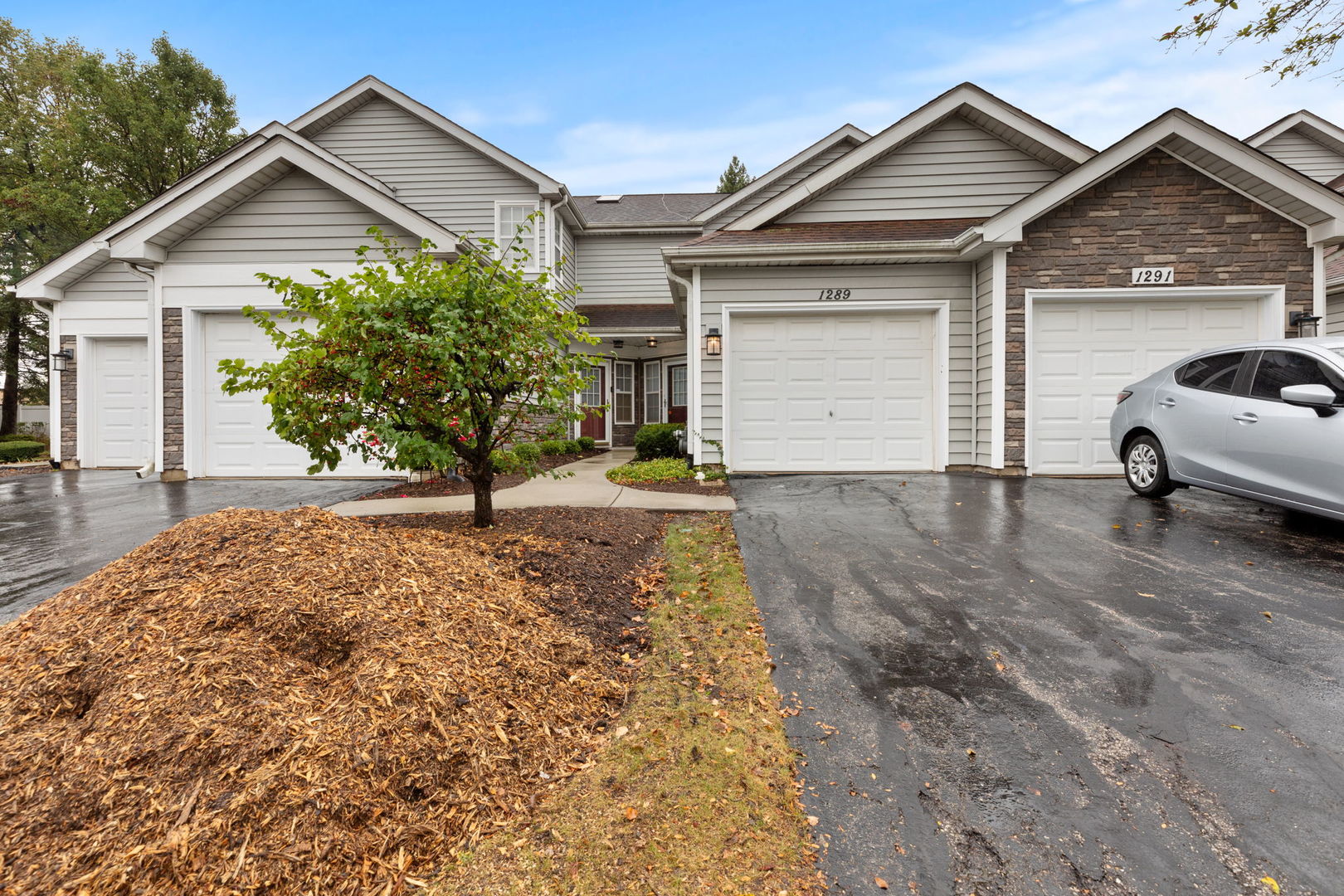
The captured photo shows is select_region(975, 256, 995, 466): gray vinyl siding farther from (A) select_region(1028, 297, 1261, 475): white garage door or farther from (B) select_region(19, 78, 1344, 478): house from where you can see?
(A) select_region(1028, 297, 1261, 475): white garage door

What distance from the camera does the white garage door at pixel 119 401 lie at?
1178 cm

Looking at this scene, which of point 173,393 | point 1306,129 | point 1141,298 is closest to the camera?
point 1141,298

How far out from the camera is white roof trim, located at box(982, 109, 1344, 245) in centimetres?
752

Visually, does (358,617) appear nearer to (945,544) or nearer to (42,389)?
(945,544)

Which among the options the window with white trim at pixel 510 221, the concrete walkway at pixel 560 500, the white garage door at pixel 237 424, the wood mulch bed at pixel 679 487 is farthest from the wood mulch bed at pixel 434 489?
the window with white trim at pixel 510 221

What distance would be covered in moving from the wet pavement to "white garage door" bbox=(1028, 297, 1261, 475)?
29.2 ft

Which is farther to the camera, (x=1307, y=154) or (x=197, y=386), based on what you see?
(x=1307, y=154)

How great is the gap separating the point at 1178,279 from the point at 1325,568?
5.30m

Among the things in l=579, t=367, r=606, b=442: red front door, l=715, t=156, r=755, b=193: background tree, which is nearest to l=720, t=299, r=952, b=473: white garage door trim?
l=579, t=367, r=606, b=442: red front door

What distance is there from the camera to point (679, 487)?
7.79 meters

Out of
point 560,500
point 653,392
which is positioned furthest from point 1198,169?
point 653,392

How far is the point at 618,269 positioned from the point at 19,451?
1517cm

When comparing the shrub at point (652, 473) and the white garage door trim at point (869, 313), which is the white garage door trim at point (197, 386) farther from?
the white garage door trim at point (869, 313)

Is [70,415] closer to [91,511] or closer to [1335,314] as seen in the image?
[91,511]
